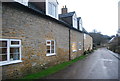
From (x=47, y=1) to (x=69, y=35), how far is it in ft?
22.0

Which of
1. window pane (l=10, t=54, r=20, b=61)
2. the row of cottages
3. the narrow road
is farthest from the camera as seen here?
the narrow road

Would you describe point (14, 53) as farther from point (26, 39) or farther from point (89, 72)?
point (89, 72)

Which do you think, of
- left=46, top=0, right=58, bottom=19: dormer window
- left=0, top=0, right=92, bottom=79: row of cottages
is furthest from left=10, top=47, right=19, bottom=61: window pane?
left=46, top=0, right=58, bottom=19: dormer window

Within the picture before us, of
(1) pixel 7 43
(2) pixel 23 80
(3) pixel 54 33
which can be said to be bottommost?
(2) pixel 23 80

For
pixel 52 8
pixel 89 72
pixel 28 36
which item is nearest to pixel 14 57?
pixel 28 36

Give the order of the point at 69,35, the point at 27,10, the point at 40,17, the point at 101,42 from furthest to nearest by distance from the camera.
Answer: the point at 101,42 < the point at 69,35 < the point at 40,17 < the point at 27,10

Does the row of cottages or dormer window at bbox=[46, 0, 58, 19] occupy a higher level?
dormer window at bbox=[46, 0, 58, 19]

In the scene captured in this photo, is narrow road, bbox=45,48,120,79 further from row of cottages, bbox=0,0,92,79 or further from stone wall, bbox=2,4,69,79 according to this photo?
row of cottages, bbox=0,0,92,79

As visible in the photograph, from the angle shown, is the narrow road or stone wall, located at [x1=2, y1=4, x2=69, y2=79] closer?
stone wall, located at [x1=2, y1=4, x2=69, y2=79]

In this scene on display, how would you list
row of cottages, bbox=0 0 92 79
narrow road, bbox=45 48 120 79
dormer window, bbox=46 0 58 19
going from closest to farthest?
row of cottages, bbox=0 0 92 79 → narrow road, bbox=45 48 120 79 → dormer window, bbox=46 0 58 19

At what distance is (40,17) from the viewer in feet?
30.4

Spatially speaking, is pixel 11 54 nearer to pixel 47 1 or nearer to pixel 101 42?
pixel 47 1

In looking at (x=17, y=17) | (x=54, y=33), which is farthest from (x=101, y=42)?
(x=17, y=17)

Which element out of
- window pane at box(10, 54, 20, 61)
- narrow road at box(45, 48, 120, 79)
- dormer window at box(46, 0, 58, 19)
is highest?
dormer window at box(46, 0, 58, 19)
